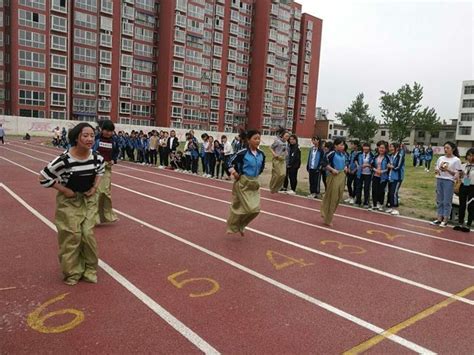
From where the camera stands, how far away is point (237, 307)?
152 inches

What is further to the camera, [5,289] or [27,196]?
[27,196]

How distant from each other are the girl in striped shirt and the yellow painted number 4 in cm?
233

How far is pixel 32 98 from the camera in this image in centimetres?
4847

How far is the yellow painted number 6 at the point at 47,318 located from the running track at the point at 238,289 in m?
0.02

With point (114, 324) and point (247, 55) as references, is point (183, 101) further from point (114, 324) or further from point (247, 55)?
point (114, 324)

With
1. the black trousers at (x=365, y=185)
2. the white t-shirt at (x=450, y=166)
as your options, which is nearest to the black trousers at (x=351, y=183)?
the black trousers at (x=365, y=185)

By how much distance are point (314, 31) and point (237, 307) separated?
270 ft

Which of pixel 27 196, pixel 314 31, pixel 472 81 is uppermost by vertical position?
pixel 314 31

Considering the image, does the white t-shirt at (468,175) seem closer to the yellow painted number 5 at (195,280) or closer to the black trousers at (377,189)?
the black trousers at (377,189)

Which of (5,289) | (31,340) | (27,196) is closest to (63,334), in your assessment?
(31,340)

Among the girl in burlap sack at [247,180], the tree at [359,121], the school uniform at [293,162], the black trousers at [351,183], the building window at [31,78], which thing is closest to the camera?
the girl in burlap sack at [247,180]

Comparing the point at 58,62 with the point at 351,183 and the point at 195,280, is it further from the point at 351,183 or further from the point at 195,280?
the point at 195,280

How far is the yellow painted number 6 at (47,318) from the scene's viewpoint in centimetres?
330

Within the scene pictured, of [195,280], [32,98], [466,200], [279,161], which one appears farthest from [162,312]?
[32,98]
